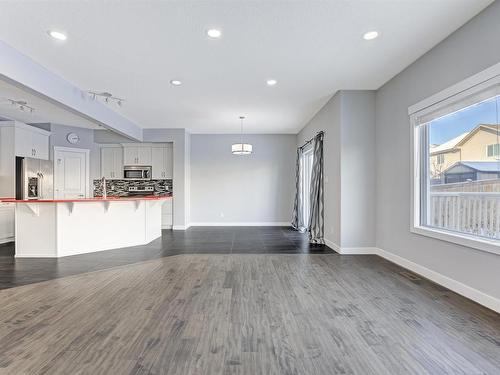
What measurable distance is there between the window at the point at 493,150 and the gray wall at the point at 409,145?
0.75 metres

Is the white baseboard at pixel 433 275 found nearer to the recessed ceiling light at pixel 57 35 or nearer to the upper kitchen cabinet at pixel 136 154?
the recessed ceiling light at pixel 57 35

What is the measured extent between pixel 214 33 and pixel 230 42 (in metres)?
0.25

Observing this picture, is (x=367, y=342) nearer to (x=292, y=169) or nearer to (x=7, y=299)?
(x=7, y=299)

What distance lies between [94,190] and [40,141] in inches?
77.6

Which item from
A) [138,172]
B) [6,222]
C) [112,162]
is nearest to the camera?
[6,222]

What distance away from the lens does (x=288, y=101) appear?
5.66 m

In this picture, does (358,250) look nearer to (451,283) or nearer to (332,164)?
(332,164)

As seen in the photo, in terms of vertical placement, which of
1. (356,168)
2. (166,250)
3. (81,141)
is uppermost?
(81,141)

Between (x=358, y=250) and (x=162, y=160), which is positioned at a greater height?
(x=162, y=160)

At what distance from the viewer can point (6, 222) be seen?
20.5 ft

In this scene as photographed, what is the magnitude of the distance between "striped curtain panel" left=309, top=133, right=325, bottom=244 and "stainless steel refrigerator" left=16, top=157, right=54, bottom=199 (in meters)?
6.37

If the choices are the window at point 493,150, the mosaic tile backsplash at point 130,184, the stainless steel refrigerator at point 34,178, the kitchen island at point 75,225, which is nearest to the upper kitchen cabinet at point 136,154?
the mosaic tile backsplash at point 130,184

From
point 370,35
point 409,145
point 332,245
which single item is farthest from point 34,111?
point 409,145

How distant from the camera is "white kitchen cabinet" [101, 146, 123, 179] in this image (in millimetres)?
8531
